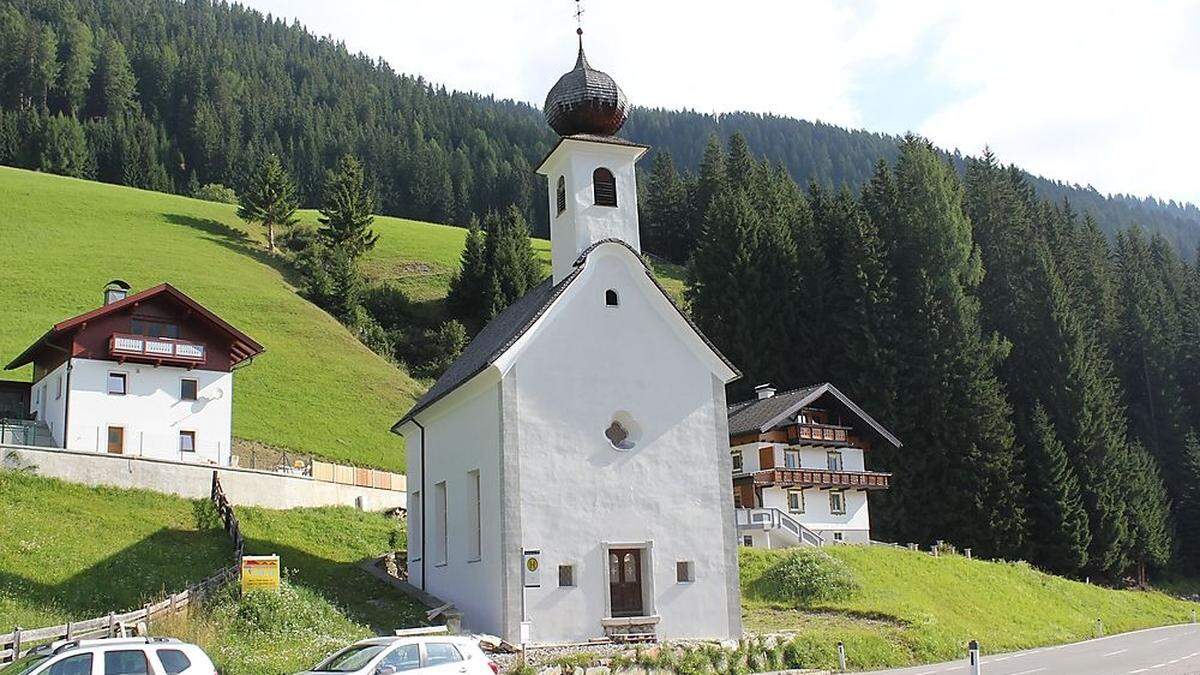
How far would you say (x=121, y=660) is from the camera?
602 inches

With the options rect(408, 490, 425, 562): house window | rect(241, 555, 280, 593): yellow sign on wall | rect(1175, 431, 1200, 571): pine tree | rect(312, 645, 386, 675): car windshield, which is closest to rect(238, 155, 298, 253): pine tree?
rect(408, 490, 425, 562): house window

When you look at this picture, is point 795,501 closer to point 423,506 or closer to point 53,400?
point 423,506

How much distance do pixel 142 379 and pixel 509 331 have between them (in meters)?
24.2

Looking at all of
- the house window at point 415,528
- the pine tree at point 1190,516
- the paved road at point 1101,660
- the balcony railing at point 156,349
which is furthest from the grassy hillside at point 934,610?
the balcony railing at point 156,349

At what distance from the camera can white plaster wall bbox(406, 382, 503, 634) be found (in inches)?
1000

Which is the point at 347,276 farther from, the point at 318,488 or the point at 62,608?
the point at 62,608

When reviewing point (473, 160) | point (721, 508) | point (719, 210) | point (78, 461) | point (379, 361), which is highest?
point (473, 160)

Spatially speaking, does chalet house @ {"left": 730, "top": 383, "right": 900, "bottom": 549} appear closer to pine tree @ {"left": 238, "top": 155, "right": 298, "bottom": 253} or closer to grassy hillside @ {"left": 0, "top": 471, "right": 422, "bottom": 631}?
grassy hillside @ {"left": 0, "top": 471, "right": 422, "bottom": 631}

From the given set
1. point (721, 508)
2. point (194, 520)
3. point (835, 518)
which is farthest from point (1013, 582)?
point (194, 520)

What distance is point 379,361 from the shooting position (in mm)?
69875

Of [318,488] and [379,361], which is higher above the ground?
[379,361]

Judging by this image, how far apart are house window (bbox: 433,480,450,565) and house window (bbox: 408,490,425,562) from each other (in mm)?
1342

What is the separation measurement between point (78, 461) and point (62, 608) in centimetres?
1129

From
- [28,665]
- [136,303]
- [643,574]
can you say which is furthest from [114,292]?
[28,665]
